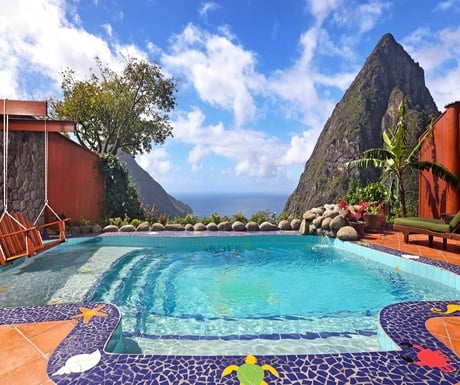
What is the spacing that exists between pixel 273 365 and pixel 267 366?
0.05 metres

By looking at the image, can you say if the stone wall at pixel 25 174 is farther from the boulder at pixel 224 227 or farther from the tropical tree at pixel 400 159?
the tropical tree at pixel 400 159

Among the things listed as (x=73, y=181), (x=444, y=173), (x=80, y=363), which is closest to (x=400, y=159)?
(x=444, y=173)

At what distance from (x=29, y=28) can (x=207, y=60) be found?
6.62 metres

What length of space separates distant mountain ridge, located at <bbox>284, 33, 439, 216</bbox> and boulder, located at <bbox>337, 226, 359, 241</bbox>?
139 feet

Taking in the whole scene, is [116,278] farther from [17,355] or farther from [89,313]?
[17,355]

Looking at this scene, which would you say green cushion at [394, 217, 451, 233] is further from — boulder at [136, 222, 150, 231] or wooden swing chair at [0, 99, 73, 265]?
wooden swing chair at [0, 99, 73, 265]

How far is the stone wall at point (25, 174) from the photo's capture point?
8.70 metres

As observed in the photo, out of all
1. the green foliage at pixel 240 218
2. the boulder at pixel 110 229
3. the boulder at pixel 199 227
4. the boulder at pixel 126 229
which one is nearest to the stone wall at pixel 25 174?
the boulder at pixel 110 229

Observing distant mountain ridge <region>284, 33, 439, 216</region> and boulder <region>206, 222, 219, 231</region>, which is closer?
boulder <region>206, 222, 219, 231</region>

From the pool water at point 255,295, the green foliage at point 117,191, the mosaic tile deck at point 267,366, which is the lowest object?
the pool water at point 255,295

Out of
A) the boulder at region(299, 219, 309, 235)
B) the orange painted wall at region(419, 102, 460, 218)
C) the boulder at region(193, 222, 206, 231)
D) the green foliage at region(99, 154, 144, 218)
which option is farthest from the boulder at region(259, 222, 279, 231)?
the green foliage at region(99, 154, 144, 218)

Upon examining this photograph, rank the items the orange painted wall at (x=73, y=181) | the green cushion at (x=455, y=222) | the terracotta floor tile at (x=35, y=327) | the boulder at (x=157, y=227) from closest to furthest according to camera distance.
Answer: the terracotta floor tile at (x=35, y=327) → the green cushion at (x=455, y=222) → the orange painted wall at (x=73, y=181) → the boulder at (x=157, y=227)

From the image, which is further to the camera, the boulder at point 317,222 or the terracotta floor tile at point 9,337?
the boulder at point 317,222

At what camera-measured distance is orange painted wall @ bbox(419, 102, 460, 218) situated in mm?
8898
